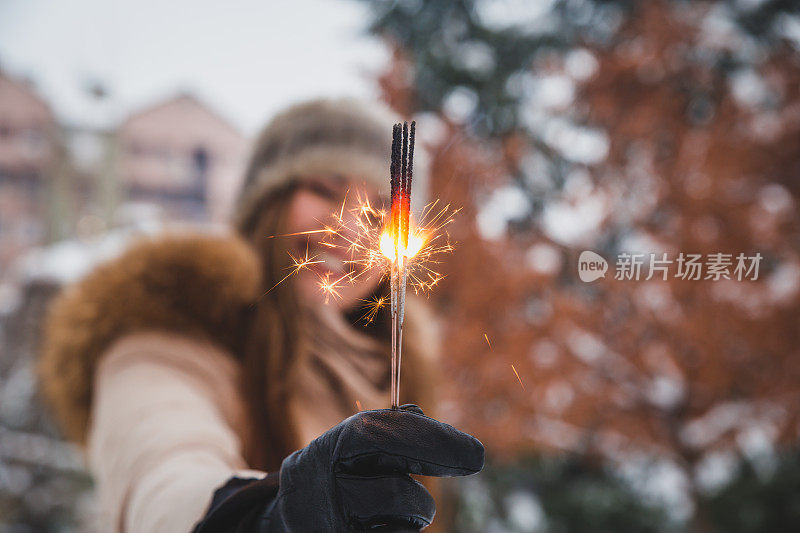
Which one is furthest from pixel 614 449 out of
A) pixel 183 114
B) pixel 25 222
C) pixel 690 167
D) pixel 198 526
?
pixel 25 222

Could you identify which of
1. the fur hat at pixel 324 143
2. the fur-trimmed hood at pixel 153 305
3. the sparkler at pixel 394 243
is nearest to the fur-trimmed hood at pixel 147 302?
the fur-trimmed hood at pixel 153 305

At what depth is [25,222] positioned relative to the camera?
4.03 meters

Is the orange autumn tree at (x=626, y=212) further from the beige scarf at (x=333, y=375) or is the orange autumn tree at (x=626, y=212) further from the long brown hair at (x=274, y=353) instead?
the beige scarf at (x=333, y=375)

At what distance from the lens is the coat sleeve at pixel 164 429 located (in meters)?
0.50

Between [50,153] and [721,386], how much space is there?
14.1 feet

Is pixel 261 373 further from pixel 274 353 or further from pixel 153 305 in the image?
pixel 153 305

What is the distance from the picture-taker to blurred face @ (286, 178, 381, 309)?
1.11ft

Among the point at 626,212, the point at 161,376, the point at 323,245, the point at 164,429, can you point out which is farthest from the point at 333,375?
the point at 626,212

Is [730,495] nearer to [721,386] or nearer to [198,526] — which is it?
[721,386]

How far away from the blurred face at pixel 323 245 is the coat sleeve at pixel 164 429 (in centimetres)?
16

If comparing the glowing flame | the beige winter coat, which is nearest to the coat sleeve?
the beige winter coat

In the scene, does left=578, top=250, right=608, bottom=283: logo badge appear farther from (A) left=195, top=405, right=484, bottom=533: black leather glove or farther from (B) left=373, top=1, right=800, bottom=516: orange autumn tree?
(B) left=373, top=1, right=800, bottom=516: orange autumn tree

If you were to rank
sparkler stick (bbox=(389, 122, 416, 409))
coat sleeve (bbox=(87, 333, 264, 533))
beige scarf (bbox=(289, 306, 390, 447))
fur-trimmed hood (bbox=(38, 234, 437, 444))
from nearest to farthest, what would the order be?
sparkler stick (bbox=(389, 122, 416, 409)) < beige scarf (bbox=(289, 306, 390, 447)) < coat sleeve (bbox=(87, 333, 264, 533)) < fur-trimmed hood (bbox=(38, 234, 437, 444))

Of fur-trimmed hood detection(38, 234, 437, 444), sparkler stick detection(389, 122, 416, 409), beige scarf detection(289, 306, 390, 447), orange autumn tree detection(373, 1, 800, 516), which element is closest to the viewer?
sparkler stick detection(389, 122, 416, 409)
